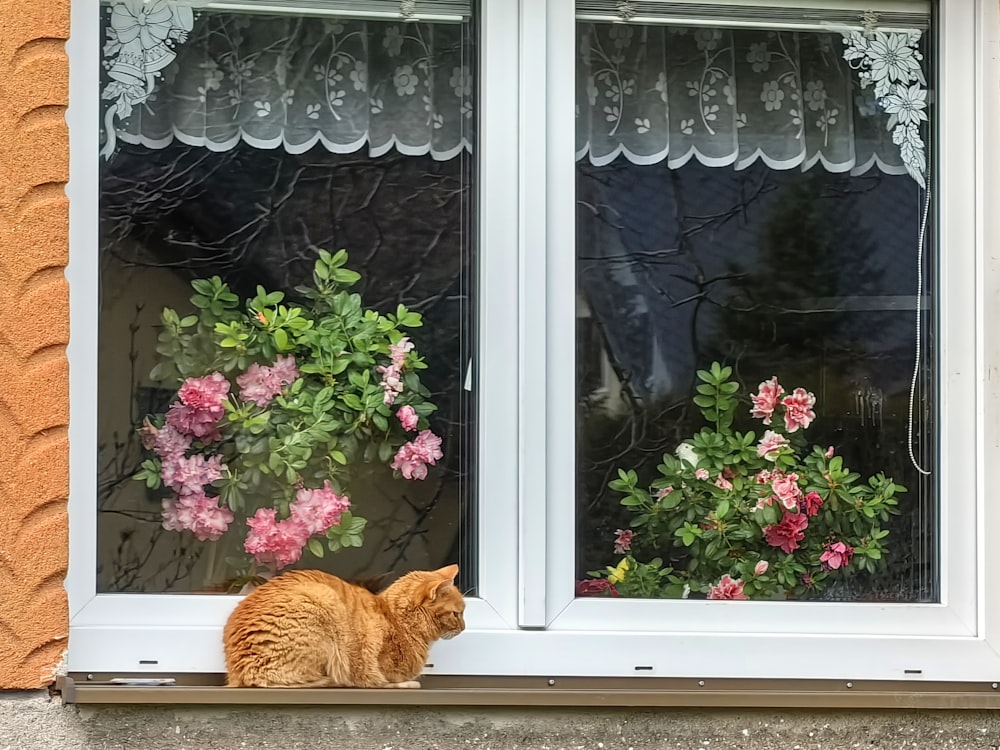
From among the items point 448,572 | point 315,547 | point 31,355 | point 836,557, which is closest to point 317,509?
point 315,547

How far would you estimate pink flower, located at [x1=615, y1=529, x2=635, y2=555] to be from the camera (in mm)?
2666

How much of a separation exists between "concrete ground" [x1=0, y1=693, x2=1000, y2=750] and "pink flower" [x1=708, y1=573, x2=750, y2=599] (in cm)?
27

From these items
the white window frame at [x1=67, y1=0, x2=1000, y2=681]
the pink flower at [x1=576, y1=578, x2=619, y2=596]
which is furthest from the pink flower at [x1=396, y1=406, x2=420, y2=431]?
the pink flower at [x1=576, y1=578, x2=619, y2=596]

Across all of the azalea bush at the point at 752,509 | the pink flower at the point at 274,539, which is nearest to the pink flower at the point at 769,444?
the azalea bush at the point at 752,509

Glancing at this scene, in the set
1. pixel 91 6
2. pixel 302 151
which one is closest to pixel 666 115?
pixel 302 151

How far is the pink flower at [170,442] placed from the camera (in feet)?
8.45

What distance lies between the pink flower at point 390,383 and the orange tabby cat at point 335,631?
0.42 meters

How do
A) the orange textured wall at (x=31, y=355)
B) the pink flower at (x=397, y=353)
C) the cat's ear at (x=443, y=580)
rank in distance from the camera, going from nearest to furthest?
the orange textured wall at (x=31, y=355)
the cat's ear at (x=443, y=580)
the pink flower at (x=397, y=353)

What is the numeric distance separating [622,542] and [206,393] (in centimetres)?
100

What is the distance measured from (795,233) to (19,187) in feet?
5.63

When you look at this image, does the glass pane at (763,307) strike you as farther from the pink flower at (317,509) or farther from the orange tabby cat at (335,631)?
the pink flower at (317,509)

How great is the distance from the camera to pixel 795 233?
2734mm

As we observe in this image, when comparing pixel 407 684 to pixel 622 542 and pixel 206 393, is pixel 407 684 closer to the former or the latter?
pixel 622 542

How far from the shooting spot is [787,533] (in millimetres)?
2701
